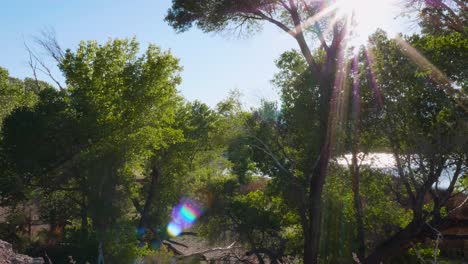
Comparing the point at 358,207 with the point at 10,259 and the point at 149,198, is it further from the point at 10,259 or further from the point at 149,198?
the point at 149,198

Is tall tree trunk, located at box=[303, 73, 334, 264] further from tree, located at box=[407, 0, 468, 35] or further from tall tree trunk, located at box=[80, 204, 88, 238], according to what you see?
tall tree trunk, located at box=[80, 204, 88, 238]

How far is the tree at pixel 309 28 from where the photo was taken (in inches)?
515

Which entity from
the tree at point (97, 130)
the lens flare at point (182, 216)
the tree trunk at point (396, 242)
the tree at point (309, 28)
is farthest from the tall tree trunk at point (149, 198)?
the tree trunk at point (396, 242)

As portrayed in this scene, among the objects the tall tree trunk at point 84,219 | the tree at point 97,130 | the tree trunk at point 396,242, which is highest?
the tree at point 97,130

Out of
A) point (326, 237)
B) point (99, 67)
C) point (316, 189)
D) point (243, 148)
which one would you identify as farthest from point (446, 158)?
point (99, 67)

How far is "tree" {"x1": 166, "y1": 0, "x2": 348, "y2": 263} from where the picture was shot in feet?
42.9

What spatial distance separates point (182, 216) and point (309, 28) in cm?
1438

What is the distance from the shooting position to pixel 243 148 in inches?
669

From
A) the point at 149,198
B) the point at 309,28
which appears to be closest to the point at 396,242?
the point at 309,28

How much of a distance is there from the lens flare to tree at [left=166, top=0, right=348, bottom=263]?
33.4 ft

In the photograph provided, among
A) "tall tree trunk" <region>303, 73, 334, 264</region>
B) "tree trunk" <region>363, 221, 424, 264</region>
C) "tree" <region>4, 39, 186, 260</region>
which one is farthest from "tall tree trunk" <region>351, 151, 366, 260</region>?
"tree" <region>4, 39, 186, 260</region>

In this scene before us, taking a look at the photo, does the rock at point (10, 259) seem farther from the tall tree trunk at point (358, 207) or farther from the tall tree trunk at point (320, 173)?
the tall tree trunk at point (358, 207)

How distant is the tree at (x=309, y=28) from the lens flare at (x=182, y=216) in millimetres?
10193

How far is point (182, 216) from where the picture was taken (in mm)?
24453
